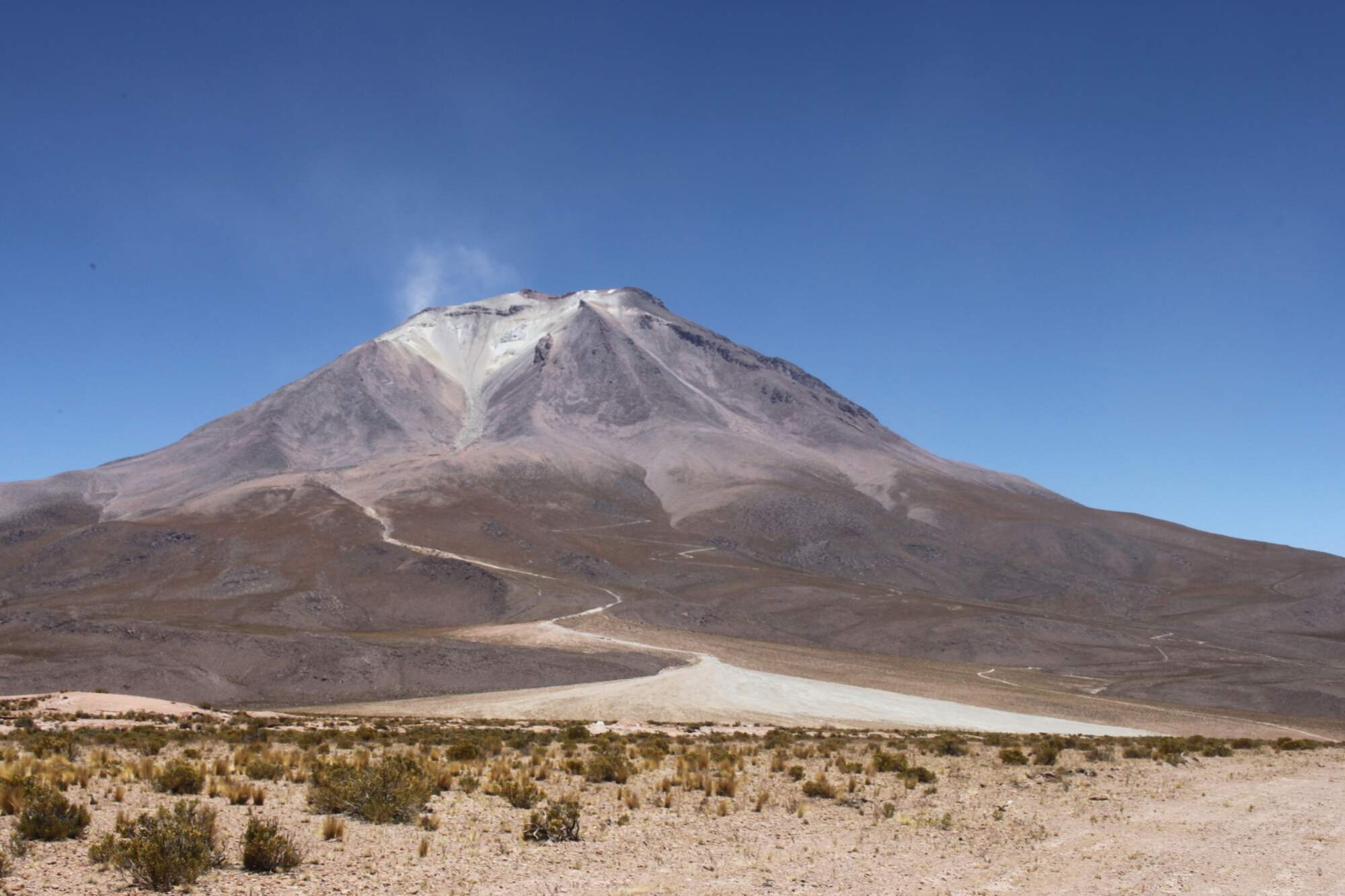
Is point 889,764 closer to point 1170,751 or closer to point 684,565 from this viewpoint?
point 1170,751

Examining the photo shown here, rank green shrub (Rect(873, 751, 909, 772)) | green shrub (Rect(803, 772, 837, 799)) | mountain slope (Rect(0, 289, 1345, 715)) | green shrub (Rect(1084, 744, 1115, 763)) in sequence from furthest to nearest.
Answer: mountain slope (Rect(0, 289, 1345, 715)) → green shrub (Rect(1084, 744, 1115, 763)) → green shrub (Rect(873, 751, 909, 772)) → green shrub (Rect(803, 772, 837, 799))

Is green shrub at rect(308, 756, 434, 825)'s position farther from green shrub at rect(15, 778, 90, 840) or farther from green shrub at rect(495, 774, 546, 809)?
green shrub at rect(15, 778, 90, 840)

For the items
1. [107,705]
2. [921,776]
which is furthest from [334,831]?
[107,705]

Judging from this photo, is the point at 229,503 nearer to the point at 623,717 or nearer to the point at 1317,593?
the point at 623,717

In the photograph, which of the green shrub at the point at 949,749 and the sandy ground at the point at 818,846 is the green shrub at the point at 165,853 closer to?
the sandy ground at the point at 818,846

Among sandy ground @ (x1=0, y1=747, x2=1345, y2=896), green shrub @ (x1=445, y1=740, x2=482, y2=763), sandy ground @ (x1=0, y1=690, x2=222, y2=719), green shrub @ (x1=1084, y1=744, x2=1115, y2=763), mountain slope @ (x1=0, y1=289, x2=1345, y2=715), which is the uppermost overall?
mountain slope @ (x1=0, y1=289, x2=1345, y2=715)

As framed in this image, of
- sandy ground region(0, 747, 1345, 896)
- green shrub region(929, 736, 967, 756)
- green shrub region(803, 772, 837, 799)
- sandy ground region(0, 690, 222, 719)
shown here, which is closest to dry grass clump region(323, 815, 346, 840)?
sandy ground region(0, 747, 1345, 896)

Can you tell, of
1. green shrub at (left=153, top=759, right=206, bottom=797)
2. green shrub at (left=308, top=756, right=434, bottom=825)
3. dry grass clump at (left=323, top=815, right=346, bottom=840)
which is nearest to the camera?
dry grass clump at (left=323, top=815, right=346, bottom=840)

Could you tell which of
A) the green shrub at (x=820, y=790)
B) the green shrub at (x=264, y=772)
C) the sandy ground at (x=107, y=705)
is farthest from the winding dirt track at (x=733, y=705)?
the green shrub at (x=820, y=790)
